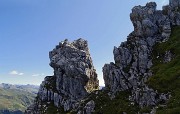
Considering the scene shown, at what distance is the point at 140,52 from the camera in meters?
160

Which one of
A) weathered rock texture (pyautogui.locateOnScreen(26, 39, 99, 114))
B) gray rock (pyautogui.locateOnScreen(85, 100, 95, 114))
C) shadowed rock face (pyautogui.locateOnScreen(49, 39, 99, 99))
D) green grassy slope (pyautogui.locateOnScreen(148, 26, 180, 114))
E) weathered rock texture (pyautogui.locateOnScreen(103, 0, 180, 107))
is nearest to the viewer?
green grassy slope (pyautogui.locateOnScreen(148, 26, 180, 114))

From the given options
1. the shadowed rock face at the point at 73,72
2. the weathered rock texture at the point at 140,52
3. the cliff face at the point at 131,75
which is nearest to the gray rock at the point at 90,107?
the cliff face at the point at 131,75

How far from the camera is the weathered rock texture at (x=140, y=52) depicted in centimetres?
14121

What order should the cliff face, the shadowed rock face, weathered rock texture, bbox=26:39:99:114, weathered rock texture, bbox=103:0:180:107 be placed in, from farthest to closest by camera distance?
the shadowed rock face < weathered rock texture, bbox=26:39:99:114 < weathered rock texture, bbox=103:0:180:107 < the cliff face

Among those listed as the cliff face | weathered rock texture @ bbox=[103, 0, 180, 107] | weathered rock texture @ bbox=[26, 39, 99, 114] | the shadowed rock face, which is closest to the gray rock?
the cliff face

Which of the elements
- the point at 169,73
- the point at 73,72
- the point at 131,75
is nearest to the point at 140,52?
the point at 131,75

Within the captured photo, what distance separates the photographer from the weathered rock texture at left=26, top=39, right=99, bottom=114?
185 meters

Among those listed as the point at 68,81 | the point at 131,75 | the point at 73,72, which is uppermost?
the point at 73,72

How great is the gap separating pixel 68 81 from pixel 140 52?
5352 cm

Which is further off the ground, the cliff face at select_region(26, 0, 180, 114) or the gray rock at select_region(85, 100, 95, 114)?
the cliff face at select_region(26, 0, 180, 114)

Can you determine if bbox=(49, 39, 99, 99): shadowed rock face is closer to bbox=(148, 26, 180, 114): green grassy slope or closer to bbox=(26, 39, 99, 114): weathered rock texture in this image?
bbox=(26, 39, 99, 114): weathered rock texture

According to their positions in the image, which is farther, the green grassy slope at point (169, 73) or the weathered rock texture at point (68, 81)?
the weathered rock texture at point (68, 81)

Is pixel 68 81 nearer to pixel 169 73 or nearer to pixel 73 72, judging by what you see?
pixel 73 72

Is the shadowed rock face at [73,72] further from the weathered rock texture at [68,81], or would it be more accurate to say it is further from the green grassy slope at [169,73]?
the green grassy slope at [169,73]
